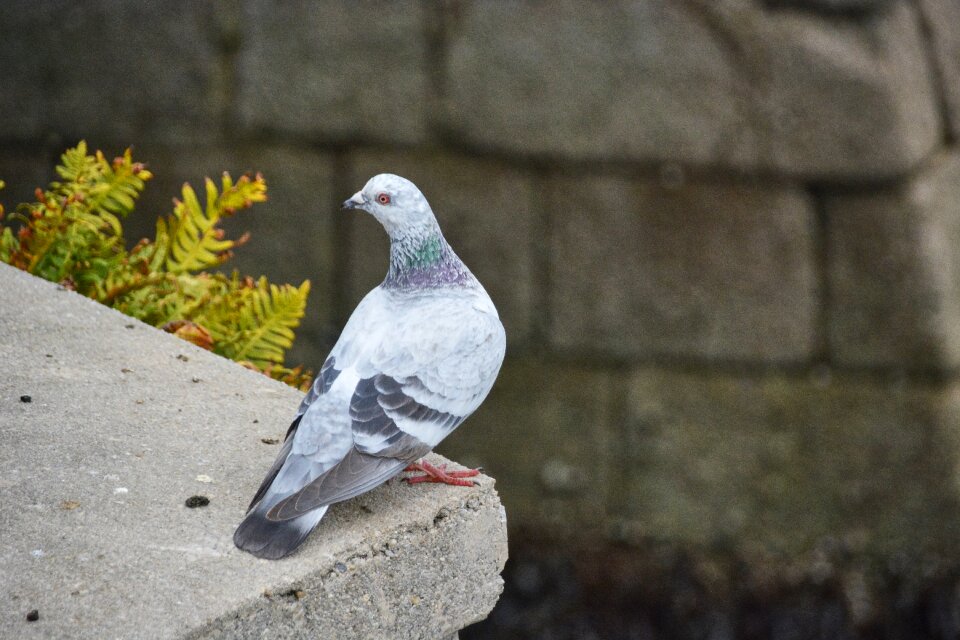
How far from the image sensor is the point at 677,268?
470 cm

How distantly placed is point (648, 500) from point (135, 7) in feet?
8.87

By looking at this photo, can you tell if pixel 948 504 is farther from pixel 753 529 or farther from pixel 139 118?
pixel 139 118

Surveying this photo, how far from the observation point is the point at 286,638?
2.06m

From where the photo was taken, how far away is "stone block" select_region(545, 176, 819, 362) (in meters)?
4.67

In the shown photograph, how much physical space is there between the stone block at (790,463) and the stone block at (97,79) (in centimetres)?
200

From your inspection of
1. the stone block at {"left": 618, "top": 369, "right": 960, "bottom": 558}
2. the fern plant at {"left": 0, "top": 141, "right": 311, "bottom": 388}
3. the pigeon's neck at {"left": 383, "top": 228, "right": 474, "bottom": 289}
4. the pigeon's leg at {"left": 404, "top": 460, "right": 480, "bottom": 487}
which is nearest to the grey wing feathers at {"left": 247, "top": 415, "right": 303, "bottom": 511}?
the pigeon's leg at {"left": 404, "top": 460, "right": 480, "bottom": 487}

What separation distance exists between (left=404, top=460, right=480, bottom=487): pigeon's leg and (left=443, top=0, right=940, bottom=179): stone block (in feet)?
7.43

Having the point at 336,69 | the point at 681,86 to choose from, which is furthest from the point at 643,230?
the point at 336,69

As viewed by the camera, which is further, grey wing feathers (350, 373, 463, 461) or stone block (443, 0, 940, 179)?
stone block (443, 0, 940, 179)

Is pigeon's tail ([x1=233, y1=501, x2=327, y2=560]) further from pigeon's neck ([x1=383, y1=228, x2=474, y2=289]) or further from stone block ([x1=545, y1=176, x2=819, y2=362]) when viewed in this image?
stone block ([x1=545, y1=176, x2=819, y2=362])

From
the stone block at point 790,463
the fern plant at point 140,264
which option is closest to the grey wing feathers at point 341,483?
the fern plant at point 140,264

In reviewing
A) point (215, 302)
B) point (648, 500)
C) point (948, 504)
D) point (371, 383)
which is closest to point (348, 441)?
point (371, 383)

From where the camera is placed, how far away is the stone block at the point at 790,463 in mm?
4785

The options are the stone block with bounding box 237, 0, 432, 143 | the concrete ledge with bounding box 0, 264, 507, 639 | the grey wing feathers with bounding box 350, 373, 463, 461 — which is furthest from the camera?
the stone block with bounding box 237, 0, 432, 143
